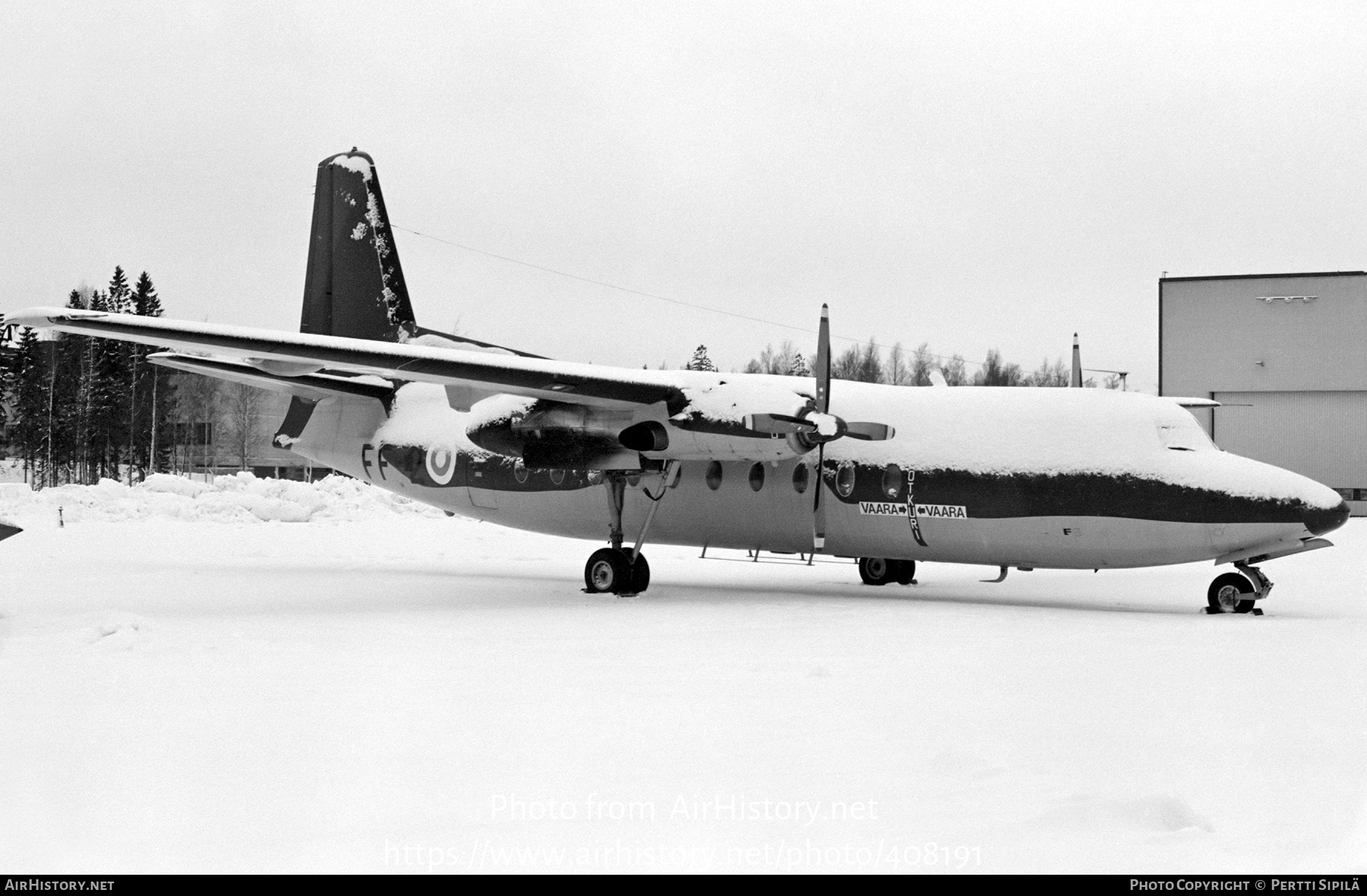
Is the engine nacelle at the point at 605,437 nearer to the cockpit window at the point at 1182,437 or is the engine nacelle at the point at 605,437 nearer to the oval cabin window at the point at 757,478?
the oval cabin window at the point at 757,478

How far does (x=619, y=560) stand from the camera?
15164 mm

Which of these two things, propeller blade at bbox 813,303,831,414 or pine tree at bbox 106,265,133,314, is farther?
pine tree at bbox 106,265,133,314

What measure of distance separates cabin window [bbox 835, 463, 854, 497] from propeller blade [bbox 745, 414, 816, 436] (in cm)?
130

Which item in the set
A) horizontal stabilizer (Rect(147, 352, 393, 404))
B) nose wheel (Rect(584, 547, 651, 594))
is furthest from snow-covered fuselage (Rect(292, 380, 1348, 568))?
horizontal stabilizer (Rect(147, 352, 393, 404))

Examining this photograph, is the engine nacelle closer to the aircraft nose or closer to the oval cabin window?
the oval cabin window

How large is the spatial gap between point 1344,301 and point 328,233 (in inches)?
1323

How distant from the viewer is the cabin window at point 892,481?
1435 centimetres

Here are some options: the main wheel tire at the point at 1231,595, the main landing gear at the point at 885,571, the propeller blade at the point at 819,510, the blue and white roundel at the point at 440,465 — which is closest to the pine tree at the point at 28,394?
the blue and white roundel at the point at 440,465

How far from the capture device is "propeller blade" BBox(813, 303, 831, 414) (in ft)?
46.2

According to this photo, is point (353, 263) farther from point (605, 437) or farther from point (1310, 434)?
point (1310, 434)

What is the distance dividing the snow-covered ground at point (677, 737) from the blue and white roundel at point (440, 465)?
3645 millimetres

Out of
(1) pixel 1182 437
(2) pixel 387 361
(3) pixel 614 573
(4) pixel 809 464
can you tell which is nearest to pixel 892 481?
(4) pixel 809 464

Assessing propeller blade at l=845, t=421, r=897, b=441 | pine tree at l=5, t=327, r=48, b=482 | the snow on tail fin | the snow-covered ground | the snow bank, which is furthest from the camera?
pine tree at l=5, t=327, r=48, b=482
